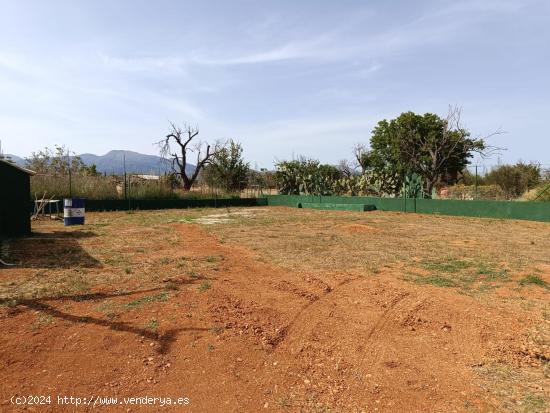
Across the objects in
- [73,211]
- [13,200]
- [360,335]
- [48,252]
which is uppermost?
[13,200]

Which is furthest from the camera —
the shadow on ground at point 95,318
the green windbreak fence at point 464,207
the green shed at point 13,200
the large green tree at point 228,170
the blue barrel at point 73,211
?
the large green tree at point 228,170

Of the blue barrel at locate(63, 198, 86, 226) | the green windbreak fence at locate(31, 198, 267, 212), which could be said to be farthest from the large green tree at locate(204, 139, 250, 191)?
the blue barrel at locate(63, 198, 86, 226)

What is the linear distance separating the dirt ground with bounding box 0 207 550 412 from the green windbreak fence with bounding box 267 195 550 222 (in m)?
10.4

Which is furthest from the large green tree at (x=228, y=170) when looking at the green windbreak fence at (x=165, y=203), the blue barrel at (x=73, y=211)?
the blue barrel at (x=73, y=211)

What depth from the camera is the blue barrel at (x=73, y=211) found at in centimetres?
1421

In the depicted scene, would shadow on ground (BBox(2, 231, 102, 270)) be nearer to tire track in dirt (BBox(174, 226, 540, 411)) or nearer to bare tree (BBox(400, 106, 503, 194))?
tire track in dirt (BBox(174, 226, 540, 411))

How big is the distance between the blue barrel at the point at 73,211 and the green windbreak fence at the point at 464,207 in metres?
16.7

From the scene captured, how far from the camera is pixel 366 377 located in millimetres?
3406

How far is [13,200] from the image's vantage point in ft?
35.6

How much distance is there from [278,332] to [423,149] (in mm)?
27793

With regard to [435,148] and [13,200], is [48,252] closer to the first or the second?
[13,200]

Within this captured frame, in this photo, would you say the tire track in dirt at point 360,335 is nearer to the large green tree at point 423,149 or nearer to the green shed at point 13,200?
the green shed at point 13,200

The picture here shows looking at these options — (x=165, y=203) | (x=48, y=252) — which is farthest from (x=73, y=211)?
(x=165, y=203)

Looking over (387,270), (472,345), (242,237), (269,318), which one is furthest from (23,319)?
(242,237)
